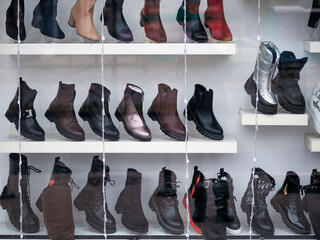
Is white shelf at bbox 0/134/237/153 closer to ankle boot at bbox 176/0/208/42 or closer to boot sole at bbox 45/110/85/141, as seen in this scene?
boot sole at bbox 45/110/85/141

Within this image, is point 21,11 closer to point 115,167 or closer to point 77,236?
point 115,167

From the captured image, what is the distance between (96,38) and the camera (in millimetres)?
3350

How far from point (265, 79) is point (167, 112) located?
451 millimetres

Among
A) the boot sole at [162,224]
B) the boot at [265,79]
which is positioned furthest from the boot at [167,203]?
the boot at [265,79]

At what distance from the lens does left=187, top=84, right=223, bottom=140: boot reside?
3.37 meters

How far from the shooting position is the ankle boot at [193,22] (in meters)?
3.33

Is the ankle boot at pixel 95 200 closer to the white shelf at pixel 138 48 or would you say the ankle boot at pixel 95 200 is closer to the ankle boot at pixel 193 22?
the white shelf at pixel 138 48

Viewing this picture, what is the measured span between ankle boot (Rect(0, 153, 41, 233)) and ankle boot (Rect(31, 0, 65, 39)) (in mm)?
575

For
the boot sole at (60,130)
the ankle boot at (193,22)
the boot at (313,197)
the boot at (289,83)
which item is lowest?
the boot at (313,197)

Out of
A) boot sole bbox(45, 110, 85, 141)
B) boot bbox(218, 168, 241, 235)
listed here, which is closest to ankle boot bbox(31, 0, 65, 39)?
boot sole bbox(45, 110, 85, 141)

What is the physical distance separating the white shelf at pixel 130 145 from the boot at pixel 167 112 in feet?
0.14

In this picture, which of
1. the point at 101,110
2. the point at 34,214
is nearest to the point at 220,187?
the point at 101,110

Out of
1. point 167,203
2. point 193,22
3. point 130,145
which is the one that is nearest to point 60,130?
point 130,145

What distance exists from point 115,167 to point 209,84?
0.55 metres
